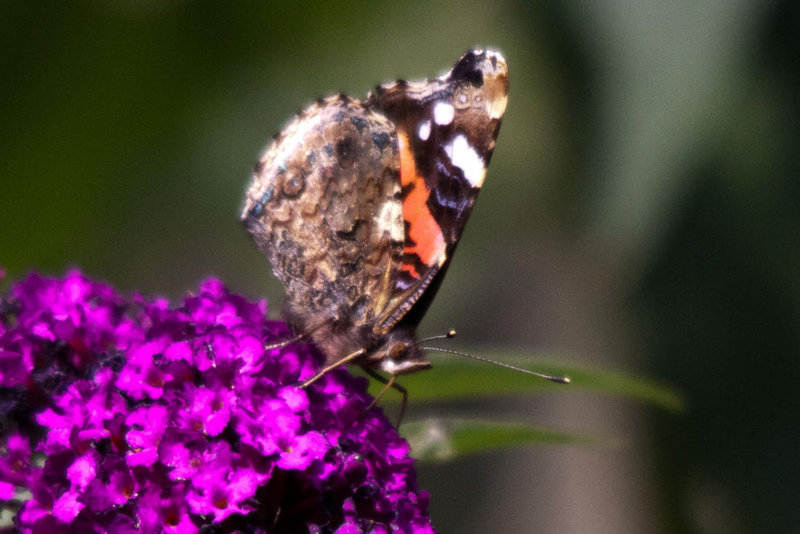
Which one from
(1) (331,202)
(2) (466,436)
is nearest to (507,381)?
(2) (466,436)

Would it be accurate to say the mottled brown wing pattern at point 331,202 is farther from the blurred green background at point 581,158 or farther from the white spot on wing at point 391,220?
the blurred green background at point 581,158

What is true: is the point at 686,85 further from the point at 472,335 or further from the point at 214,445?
the point at 472,335

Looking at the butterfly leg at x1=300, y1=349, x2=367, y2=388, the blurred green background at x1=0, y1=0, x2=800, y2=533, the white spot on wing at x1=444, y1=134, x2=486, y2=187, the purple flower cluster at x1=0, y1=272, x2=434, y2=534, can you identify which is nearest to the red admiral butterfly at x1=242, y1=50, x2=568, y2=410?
the white spot on wing at x1=444, y1=134, x2=486, y2=187

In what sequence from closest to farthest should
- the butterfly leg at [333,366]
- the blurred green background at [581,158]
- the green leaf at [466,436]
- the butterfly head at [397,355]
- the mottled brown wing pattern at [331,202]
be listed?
the butterfly leg at [333,366]
the butterfly head at [397,355]
the mottled brown wing pattern at [331,202]
the green leaf at [466,436]
the blurred green background at [581,158]

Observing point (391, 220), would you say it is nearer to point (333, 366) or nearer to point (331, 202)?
point (331, 202)

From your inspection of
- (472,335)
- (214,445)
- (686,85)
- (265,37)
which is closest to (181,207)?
(265,37)

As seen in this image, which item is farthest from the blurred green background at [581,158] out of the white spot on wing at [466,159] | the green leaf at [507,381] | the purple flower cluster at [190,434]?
the purple flower cluster at [190,434]

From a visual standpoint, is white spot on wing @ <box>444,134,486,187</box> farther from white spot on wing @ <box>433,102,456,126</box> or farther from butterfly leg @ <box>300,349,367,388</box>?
butterfly leg @ <box>300,349,367,388</box>
